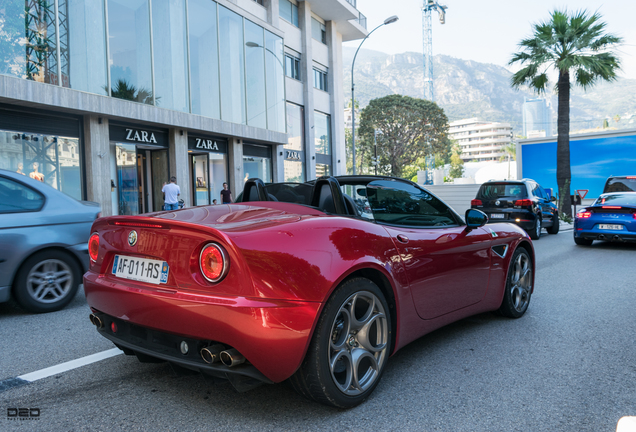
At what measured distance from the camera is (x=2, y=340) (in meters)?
3.95

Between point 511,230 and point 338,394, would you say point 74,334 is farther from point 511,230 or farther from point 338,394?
point 511,230

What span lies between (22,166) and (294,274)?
13.0m

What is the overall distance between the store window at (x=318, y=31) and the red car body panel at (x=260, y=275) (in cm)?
3057

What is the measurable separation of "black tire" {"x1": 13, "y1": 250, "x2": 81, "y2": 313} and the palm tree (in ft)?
67.6

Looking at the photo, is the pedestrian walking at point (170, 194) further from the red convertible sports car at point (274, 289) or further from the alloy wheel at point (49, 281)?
the red convertible sports car at point (274, 289)

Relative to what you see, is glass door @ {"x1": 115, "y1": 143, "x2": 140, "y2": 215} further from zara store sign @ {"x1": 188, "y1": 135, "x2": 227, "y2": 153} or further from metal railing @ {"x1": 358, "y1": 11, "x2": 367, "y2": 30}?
metal railing @ {"x1": 358, "y1": 11, "x2": 367, "y2": 30}

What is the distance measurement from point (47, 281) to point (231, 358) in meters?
3.62

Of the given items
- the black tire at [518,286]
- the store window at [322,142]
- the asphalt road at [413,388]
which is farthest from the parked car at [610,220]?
the store window at [322,142]

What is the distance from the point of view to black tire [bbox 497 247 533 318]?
173 inches

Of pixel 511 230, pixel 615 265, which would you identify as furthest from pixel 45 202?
pixel 615 265

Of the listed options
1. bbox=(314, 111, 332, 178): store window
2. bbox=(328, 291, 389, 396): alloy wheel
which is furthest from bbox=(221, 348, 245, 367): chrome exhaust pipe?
bbox=(314, 111, 332, 178): store window

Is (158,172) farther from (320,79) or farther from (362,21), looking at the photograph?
(362,21)

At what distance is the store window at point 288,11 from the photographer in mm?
27797

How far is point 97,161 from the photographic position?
14.6m
